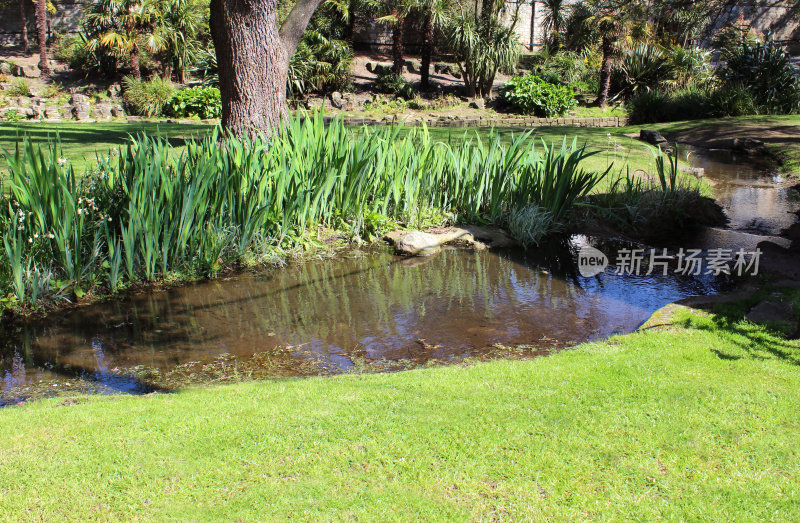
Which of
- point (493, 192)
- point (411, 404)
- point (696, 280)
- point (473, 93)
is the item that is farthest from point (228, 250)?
point (473, 93)

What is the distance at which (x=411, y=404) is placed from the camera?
3.38 m

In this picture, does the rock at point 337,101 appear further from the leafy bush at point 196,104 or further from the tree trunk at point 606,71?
the tree trunk at point 606,71

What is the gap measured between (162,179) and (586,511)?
15.2 ft

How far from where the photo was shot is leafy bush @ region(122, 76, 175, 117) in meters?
18.7

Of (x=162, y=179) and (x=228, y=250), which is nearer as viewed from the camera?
(x=162, y=179)

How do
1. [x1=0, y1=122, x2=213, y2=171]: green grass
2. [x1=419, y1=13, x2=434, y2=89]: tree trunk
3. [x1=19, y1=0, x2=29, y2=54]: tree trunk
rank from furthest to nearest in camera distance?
[x1=19, y1=0, x2=29, y2=54]: tree trunk, [x1=419, y1=13, x2=434, y2=89]: tree trunk, [x1=0, y1=122, x2=213, y2=171]: green grass

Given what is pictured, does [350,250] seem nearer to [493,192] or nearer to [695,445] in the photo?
[493,192]

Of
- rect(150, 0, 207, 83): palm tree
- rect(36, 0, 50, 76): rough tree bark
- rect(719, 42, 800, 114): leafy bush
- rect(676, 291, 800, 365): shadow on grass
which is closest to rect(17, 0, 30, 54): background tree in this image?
rect(36, 0, 50, 76): rough tree bark

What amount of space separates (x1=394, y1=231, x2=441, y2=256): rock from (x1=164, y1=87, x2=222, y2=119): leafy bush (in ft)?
39.9

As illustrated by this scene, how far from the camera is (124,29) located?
802 inches

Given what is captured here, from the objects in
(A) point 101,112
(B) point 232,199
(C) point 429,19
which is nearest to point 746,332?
(B) point 232,199

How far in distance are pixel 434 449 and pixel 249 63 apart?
6.90m

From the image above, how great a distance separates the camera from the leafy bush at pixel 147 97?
18.7 meters

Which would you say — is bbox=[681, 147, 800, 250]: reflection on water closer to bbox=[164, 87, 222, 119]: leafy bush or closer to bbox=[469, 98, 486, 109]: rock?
bbox=[469, 98, 486, 109]: rock
